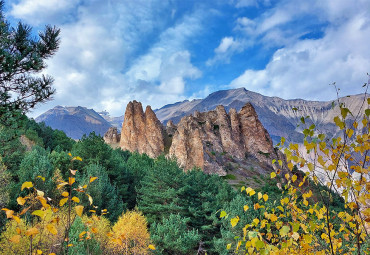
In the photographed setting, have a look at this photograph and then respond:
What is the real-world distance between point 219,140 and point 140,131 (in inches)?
1260

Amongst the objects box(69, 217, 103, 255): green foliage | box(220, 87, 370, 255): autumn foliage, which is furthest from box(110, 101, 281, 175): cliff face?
box(220, 87, 370, 255): autumn foliage

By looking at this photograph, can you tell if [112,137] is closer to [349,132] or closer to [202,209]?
[202,209]

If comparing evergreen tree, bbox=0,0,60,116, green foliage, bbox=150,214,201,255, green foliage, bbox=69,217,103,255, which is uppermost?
evergreen tree, bbox=0,0,60,116

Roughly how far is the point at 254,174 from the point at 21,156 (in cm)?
5731

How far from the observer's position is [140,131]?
306 feet

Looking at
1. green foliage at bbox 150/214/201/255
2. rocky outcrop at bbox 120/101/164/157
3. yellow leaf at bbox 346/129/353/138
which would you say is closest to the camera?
yellow leaf at bbox 346/129/353/138

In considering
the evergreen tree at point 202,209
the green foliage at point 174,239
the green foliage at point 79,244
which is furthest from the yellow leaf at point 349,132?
the evergreen tree at point 202,209

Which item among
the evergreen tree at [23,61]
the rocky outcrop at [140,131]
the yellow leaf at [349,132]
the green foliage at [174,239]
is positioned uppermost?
the rocky outcrop at [140,131]

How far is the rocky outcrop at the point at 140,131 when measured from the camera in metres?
89.6

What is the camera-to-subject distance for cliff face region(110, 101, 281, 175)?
223 ft

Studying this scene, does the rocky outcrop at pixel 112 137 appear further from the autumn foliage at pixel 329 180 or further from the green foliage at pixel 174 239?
the autumn foliage at pixel 329 180

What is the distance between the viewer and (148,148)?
8844 cm

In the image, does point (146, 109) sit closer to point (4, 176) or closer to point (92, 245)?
point (4, 176)

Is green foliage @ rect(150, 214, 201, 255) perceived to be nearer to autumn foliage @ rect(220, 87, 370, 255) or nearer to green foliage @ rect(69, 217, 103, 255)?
green foliage @ rect(69, 217, 103, 255)
